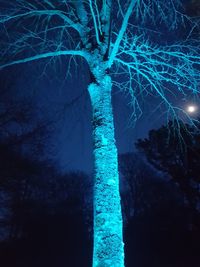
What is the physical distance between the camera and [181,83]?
19.7ft

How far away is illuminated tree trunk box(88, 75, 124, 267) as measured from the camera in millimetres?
3652

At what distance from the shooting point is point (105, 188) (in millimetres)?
4113

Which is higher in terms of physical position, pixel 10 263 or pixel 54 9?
pixel 54 9

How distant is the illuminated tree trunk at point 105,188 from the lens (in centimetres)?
365

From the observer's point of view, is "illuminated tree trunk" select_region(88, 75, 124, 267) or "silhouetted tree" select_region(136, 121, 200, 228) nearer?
"illuminated tree trunk" select_region(88, 75, 124, 267)

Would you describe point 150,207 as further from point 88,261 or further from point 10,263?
point 10,263

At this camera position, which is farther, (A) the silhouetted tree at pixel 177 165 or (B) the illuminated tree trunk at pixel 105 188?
(A) the silhouetted tree at pixel 177 165

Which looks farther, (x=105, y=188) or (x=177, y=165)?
(x=177, y=165)

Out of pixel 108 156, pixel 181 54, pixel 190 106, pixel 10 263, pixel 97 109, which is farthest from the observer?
pixel 10 263

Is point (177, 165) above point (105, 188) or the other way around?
above

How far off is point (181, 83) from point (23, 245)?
22.5m

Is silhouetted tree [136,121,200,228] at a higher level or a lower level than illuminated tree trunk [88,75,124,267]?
higher

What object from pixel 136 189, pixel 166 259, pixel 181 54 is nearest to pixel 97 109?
pixel 181 54

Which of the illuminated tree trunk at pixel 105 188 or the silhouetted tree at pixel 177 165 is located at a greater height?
the silhouetted tree at pixel 177 165
